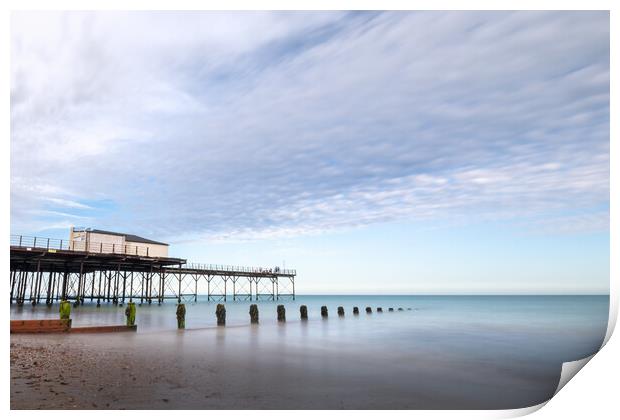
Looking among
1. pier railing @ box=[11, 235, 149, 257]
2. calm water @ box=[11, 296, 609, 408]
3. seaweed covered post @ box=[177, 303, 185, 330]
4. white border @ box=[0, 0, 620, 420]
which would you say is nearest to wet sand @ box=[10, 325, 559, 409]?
calm water @ box=[11, 296, 609, 408]

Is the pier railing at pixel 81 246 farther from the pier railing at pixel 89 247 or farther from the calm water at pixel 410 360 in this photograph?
the calm water at pixel 410 360

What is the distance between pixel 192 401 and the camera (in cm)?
743

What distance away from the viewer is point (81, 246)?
37031mm

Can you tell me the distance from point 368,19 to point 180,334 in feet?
43.0

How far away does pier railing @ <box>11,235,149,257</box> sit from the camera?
2964cm

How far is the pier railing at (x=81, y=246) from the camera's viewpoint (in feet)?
97.2
